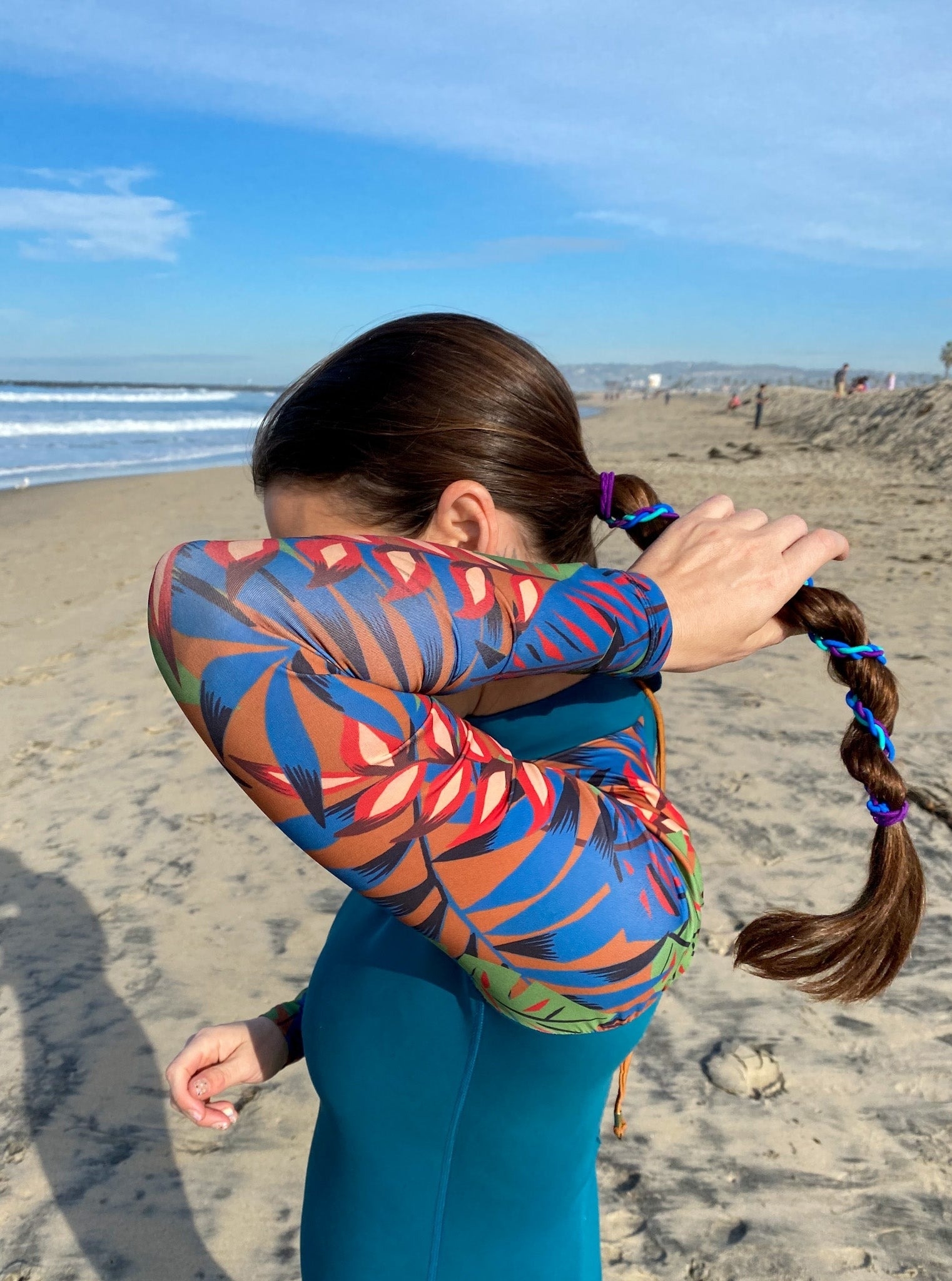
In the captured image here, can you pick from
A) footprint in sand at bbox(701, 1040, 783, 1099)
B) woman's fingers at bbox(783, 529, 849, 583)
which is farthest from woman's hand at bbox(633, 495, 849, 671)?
footprint in sand at bbox(701, 1040, 783, 1099)

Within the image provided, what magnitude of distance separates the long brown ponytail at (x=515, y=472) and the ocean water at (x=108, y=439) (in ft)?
44.0

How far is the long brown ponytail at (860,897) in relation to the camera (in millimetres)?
993

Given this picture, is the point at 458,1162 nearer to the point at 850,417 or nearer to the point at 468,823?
the point at 468,823

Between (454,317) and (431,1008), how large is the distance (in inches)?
33.6

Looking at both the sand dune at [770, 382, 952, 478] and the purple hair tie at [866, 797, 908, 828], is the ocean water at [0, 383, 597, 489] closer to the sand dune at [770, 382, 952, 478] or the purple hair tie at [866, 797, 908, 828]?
the sand dune at [770, 382, 952, 478]

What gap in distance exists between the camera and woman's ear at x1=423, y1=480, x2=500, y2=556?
112 centimetres

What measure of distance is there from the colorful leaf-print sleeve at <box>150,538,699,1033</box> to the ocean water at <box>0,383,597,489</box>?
13920mm

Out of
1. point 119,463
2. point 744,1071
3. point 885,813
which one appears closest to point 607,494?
point 885,813

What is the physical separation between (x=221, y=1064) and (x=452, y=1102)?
0.57m

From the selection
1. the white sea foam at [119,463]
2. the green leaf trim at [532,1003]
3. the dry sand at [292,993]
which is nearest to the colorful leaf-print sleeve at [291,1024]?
the dry sand at [292,993]

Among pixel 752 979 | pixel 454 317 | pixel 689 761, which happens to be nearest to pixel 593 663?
pixel 454 317

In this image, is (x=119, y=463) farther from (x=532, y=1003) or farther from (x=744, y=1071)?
(x=532, y=1003)

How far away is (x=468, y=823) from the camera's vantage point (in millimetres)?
743

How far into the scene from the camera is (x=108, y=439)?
105ft
